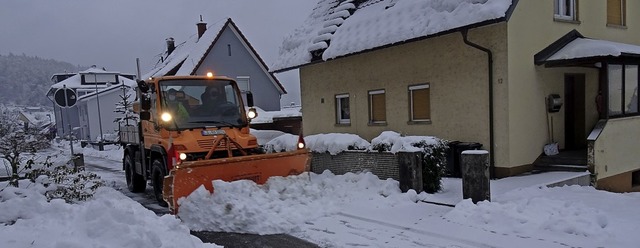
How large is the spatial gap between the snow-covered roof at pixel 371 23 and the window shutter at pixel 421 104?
1608mm

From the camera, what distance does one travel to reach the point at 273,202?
A: 7.22 meters

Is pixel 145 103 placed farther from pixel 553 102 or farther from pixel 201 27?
pixel 201 27

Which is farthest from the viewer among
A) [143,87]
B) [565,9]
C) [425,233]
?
[565,9]

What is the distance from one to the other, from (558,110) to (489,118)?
6.77 feet

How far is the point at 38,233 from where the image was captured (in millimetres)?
4270

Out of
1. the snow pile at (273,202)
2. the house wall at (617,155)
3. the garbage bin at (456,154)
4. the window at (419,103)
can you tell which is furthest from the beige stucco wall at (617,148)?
the snow pile at (273,202)

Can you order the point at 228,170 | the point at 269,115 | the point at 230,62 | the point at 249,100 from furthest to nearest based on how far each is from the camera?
the point at 230,62 < the point at 269,115 < the point at 249,100 < the point at 228,170

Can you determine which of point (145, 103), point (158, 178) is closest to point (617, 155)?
point (158, 178)

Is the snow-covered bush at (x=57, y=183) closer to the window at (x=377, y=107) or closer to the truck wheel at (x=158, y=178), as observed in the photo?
the truck wheel at (x=158, y=178)

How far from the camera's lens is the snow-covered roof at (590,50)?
9.12m

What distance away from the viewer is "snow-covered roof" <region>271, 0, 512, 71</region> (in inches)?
373

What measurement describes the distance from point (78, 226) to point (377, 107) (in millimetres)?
9779

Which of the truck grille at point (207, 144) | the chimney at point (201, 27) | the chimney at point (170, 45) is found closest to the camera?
the truck grille at point (207, 144)

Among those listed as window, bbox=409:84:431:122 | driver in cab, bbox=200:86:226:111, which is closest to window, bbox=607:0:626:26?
window, bbox=409:84:431:122
